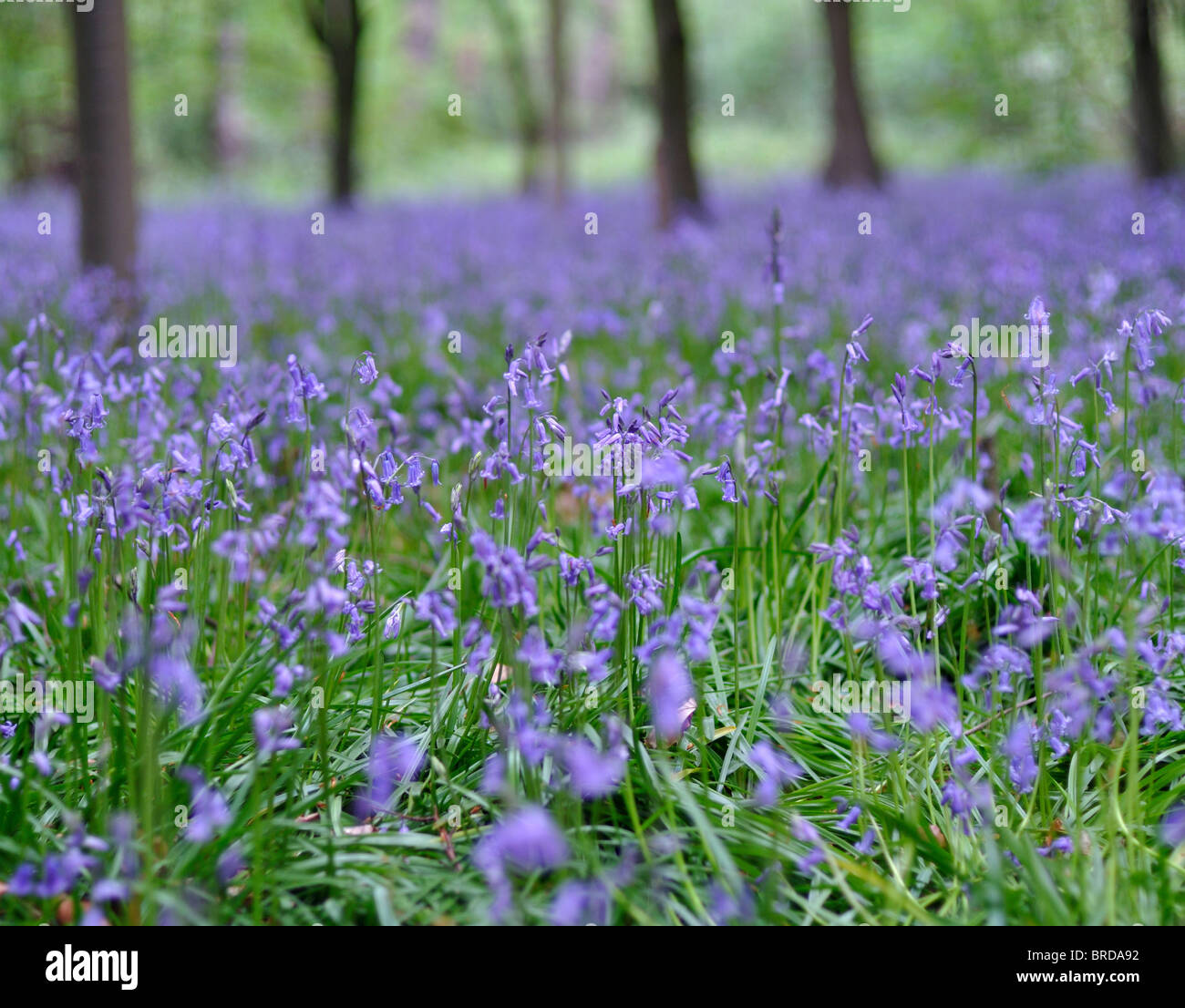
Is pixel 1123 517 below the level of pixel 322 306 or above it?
below

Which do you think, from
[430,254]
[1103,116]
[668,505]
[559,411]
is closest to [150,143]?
[430,254]

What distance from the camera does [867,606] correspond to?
87.9 inches

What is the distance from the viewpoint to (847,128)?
576 inches

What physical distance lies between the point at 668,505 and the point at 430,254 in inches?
301

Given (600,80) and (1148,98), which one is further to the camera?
(600,80)

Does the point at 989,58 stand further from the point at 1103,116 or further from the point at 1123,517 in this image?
the point at 1123,517

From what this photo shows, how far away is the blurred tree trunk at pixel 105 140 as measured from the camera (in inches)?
220

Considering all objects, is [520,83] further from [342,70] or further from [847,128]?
[847,128]

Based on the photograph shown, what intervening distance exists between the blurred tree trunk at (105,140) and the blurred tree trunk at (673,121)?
5838mm

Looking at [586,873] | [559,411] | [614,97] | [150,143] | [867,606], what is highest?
[614,97]

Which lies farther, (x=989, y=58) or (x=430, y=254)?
(x=989, y=58)

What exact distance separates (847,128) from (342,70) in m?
7.01

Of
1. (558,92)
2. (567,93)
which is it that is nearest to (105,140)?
(558,92)

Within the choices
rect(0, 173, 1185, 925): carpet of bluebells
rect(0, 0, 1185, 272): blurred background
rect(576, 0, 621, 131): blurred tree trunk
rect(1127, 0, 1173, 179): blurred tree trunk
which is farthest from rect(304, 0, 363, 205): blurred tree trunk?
rect(576, 0, 621, 131): blurred tree trunk
